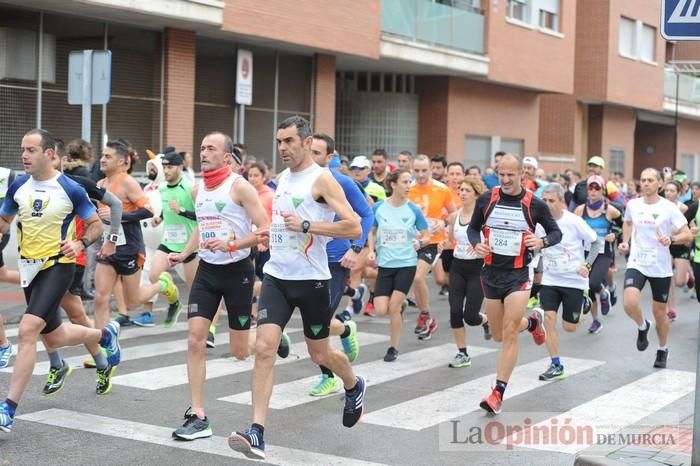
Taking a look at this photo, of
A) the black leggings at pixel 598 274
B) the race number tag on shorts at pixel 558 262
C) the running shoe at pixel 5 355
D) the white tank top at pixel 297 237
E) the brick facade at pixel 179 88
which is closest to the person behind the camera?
the white tank top at pixel 297 237

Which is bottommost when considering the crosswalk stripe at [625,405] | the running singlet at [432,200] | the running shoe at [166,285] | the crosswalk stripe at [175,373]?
the crosswalk stripe at [625,405]

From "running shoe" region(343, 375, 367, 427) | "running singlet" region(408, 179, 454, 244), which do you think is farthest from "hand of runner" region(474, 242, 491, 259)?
"running singlet" region(408, 179, 454, 244)

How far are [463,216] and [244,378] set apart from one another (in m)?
3.04

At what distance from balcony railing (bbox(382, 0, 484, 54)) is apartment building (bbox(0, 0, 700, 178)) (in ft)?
0.17

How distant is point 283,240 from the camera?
7062 mm

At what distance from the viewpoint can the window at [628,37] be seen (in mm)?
39719

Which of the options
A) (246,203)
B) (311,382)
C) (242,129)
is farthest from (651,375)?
(242,129)

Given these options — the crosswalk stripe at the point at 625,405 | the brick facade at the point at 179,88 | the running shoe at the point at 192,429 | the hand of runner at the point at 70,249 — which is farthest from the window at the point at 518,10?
the running shoe at the point at 192,429

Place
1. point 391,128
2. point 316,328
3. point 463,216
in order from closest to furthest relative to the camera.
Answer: point 316,328, point 463,216, point 391,128

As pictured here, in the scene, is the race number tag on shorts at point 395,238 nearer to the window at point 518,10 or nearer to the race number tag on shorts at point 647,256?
the race number tag on shorts at point 647,256

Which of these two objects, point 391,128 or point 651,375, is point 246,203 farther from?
point 391,128

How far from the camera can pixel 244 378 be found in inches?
371

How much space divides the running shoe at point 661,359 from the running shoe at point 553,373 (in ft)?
4.18

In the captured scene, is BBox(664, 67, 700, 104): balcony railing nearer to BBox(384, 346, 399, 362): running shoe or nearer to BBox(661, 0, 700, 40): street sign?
BBox(384, 346, 399, 362): running shoe
